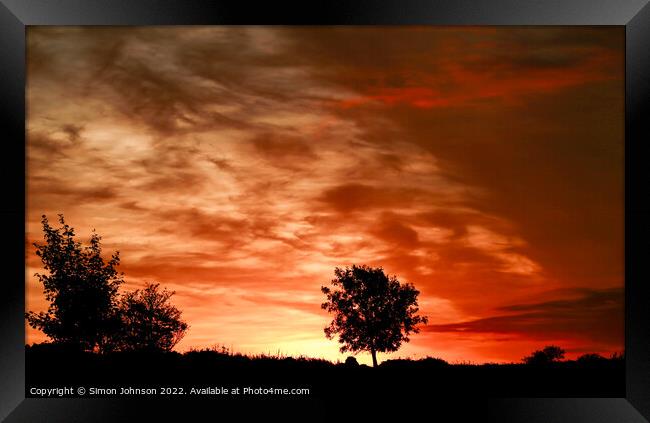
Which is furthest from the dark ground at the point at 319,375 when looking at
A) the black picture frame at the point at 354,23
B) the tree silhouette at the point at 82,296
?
the tree silhouette at the point at 82,296

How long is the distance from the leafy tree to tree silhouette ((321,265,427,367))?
29.4 ft

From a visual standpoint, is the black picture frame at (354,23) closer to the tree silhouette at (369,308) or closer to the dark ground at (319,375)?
the dark ground at (319,375)

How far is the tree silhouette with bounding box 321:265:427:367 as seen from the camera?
935 inches

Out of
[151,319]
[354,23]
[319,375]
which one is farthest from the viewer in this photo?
[151,319]

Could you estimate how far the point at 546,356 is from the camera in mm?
13633

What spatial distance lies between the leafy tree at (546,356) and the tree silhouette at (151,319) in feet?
41.5

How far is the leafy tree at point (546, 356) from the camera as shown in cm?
1330

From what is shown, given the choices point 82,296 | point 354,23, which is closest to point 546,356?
point 354,23

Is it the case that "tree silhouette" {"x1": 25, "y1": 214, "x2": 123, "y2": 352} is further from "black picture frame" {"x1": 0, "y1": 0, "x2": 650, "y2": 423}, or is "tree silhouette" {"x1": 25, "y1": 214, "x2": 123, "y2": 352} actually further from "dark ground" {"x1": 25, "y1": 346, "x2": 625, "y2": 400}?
"black picture frame" {"x1": 0, "y1": 0, "x2": 650, "y2": 423}

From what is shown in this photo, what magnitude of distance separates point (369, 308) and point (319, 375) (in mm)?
13171

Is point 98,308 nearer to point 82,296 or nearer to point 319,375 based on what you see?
point 82,296

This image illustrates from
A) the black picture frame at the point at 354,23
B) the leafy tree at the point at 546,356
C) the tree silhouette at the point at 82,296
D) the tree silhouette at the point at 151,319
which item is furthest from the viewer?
the tree silhouette at the point at 151,319

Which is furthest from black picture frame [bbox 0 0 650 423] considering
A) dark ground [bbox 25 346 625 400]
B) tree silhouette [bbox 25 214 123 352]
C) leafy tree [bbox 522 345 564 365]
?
tree silhouette [bbox 25 214 123 352]

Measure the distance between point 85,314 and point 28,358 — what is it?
1327 cm
